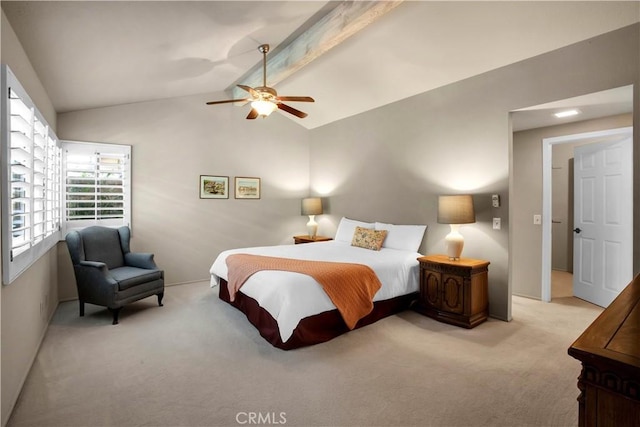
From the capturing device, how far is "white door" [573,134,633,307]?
12.1ft

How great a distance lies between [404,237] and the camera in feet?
14.3

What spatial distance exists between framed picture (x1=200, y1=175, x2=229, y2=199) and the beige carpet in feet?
8.02

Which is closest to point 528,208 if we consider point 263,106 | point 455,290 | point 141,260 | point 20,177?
point 455,290

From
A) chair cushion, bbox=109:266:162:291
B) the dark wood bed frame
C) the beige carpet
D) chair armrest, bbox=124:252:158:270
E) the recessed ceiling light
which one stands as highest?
the recessed ceiling light

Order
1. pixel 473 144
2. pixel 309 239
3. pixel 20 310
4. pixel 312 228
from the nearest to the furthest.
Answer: pixel 20 310 < pixel 473 144 < pixel 309 239 < pixel 312 228

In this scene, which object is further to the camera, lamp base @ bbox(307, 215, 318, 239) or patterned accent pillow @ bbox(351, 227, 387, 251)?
lamp base @ bbox(307, 215, 318, 239)

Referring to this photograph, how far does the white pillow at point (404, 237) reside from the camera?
4.25 m

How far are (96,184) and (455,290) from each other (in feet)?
16.0

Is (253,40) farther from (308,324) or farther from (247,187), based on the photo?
(308,324)

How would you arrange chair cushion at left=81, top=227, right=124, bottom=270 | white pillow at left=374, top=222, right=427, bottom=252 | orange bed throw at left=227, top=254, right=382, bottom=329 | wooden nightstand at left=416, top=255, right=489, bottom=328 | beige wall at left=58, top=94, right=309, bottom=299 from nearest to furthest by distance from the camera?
orange bed throw at left=227, top=254, right=382, bottom=329, wooden nightstand at left=416, top=255, right=489, bottom=328, chair cushion at left=81, top=227, right=124, bottom=270, white pillow at left=374, top=222, right=427, bottom=252, beige wall at left=58, top=94, right=309, bottom=299

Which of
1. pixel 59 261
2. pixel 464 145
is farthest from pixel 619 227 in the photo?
pixel 59 261

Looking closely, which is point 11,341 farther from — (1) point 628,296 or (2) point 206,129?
(2) point 206,129

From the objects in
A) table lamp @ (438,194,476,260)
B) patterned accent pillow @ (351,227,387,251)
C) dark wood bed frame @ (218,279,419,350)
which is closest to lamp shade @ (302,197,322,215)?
patterned accent pillow @ (351,227,387,251)

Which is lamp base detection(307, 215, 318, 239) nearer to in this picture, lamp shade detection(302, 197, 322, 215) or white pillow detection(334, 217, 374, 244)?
lamp shade detection(302, 197, 322, 215)
